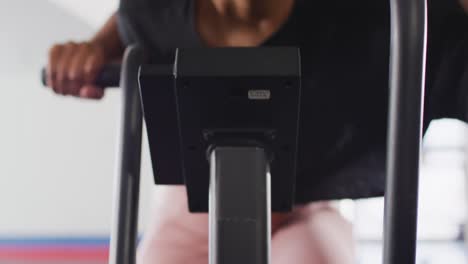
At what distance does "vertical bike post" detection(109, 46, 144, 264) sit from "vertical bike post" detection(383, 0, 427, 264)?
0.96 ft

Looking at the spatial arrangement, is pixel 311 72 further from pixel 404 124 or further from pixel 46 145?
pixel 46 145

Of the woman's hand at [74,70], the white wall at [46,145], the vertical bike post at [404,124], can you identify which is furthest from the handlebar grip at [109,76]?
the white wall at [46,145]

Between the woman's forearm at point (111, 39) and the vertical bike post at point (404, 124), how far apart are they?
1.50 ft

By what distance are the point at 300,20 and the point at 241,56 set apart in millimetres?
274

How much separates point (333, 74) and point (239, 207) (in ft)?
1.08

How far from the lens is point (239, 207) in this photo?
0.49 metres

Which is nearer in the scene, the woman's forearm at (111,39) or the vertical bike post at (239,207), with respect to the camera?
the vertical bike post at (239,207)

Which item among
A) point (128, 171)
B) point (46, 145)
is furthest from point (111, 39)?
point (46, 145)

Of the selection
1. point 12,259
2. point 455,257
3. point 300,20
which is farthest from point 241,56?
point 455,257

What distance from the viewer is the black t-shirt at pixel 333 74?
0.75 metres

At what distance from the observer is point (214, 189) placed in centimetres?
50

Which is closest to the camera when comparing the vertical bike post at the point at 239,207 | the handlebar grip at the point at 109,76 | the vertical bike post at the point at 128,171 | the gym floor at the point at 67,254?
the vertical bike post at the point at 239,207

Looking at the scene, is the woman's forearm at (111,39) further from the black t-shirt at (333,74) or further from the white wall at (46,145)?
the white wall at (46,145)

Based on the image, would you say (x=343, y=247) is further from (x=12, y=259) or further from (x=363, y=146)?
(x=12, y=259)
